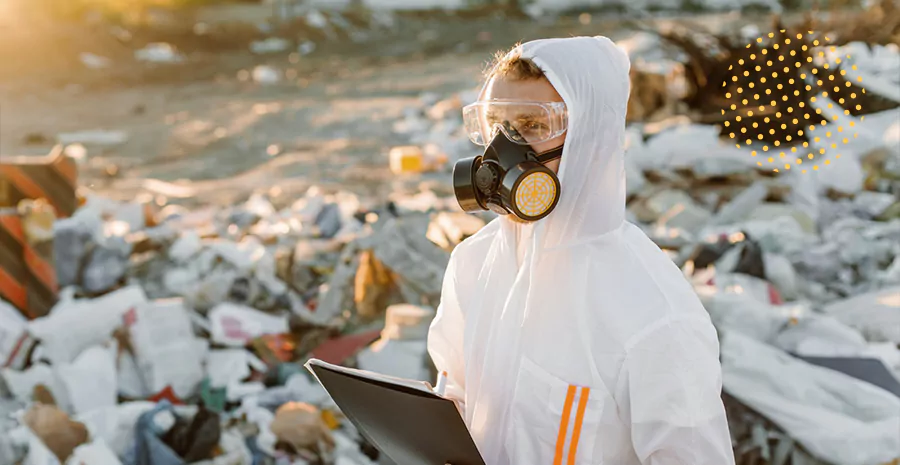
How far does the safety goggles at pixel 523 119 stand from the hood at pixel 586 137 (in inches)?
1.8

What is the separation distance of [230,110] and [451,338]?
34.2 feet

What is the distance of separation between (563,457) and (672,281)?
36 centimetres

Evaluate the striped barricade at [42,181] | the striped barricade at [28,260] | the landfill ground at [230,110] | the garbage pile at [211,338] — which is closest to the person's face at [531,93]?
the garbage pile at [211,338]

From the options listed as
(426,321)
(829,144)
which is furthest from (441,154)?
(426,321)

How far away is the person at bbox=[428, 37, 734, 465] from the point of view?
1467 mm

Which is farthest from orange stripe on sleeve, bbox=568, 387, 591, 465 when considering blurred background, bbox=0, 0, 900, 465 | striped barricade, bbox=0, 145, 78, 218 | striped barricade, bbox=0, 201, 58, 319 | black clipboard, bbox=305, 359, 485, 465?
striped barricade, bbox=0, 145, 78, 218

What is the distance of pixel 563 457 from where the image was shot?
5.09 feet

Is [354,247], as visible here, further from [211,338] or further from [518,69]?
[518,69]

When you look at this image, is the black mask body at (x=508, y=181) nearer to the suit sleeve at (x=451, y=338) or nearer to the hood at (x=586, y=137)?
the hood at (x=586, y=137)

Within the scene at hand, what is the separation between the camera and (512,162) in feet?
5.34

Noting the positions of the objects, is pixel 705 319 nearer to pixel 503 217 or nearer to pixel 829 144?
pixel 503 217

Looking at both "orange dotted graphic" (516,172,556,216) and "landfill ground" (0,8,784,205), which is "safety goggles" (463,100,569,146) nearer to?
"orange dotted graphic" (516,172,556,216)

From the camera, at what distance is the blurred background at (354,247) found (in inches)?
127

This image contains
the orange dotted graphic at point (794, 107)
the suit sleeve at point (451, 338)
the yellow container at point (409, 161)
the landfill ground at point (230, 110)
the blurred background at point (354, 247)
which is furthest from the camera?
the landfill ground at point (230, 110)
